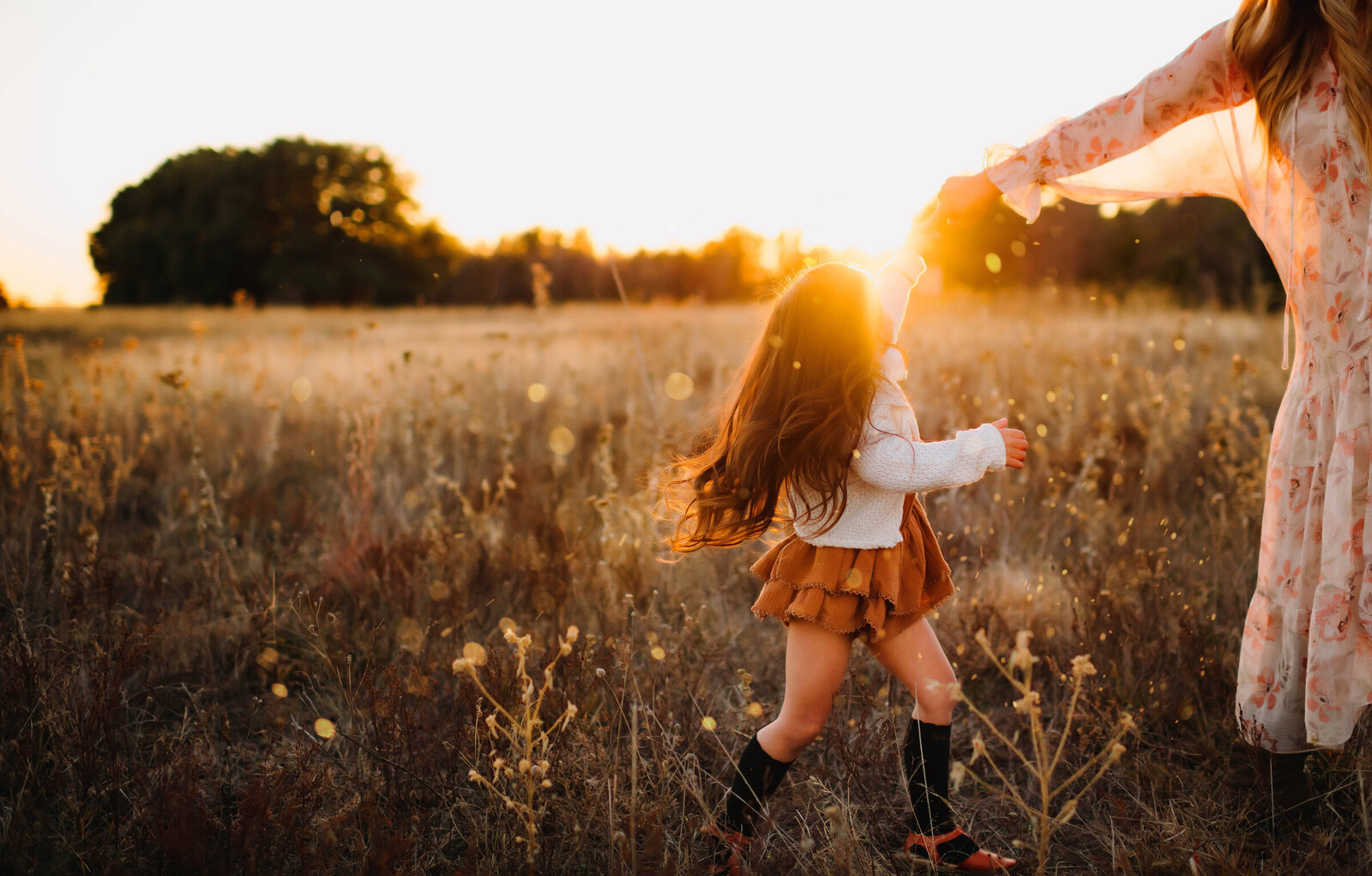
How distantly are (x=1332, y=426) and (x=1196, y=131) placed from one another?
773mm

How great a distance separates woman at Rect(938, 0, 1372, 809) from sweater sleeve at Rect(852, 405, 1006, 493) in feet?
2.11

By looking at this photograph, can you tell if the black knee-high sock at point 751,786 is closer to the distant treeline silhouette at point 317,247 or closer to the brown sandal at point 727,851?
the brown sandal at point 727,851

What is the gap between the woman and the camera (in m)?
1.55

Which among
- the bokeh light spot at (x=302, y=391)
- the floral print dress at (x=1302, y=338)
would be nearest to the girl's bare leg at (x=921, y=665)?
the floral print dress at (x=1302, y=338)

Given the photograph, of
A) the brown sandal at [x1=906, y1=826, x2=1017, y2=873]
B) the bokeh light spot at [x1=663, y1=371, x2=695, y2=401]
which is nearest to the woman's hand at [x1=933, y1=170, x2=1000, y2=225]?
the brown sandal at [x1=906, y1=826, x2=1017, y2=873]

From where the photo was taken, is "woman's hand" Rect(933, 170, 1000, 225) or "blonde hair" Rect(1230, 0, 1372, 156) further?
"woman's hand" Rect(933, 170, 1000, 225)

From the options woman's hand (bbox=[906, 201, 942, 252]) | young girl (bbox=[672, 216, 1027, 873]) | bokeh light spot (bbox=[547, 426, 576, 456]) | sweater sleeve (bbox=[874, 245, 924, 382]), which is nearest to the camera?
young girl (bbox=[672, 216, 1027, 873])

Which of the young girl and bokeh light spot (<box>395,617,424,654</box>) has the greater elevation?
the young girl

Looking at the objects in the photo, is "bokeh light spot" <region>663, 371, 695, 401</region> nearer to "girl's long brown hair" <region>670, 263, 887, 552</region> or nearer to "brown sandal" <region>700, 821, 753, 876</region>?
"girl's long brown hair" <region>670, 263, 887, 552</region>

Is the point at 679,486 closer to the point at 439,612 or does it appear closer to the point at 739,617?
the point at 739,617

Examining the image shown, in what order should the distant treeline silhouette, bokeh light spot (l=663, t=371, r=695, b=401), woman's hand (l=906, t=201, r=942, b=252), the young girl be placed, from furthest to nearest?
the distant treeline silhouette, bokeh light spot (l=663, t=371, r=695, b=401), woman's hand (l=906, t=201, r=942, b=252), the young girl

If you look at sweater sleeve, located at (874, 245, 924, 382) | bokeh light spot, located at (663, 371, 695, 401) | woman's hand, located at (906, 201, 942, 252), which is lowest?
bokeh light spot, located at (663, 371, 695, 401)

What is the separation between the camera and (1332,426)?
1602 mm

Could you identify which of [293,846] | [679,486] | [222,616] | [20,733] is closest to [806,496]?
[679,486]
